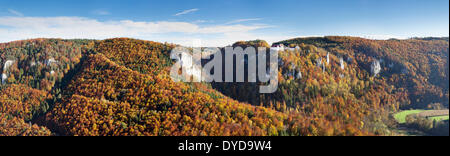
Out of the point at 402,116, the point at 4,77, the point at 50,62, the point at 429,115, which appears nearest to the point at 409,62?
the point at 429,115

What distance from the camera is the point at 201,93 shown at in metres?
90.6

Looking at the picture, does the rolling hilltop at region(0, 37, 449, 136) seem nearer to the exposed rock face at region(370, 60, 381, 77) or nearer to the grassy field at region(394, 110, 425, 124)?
the exposed rock face at region(370, 60, 381, 77)

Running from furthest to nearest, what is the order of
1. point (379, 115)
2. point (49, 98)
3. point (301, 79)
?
point (301, 79) < point (379, 115) < point (49, 98)

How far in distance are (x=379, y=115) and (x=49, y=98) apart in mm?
164969

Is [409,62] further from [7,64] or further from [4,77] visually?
[7,64]

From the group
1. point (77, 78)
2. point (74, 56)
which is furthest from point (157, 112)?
point (74, 56)

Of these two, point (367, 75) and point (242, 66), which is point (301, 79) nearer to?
point (242, 66)

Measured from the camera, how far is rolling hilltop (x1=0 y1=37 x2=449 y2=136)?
68.6 m

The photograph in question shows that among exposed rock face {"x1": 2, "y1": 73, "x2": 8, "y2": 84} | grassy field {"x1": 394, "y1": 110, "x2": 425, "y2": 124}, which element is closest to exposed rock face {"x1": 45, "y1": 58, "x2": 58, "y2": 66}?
exposed rock face {"x1": 2, "y1": 73, "x2": 8, "y2": 84}

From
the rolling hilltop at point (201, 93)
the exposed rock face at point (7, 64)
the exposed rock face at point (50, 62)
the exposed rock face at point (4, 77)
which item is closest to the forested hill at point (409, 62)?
the rolling hilltop at point (201, 93)

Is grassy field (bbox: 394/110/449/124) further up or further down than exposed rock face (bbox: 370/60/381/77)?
further down

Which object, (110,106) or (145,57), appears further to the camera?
(145,57)

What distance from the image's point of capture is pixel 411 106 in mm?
126188

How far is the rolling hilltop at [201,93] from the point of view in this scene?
2702 inches
